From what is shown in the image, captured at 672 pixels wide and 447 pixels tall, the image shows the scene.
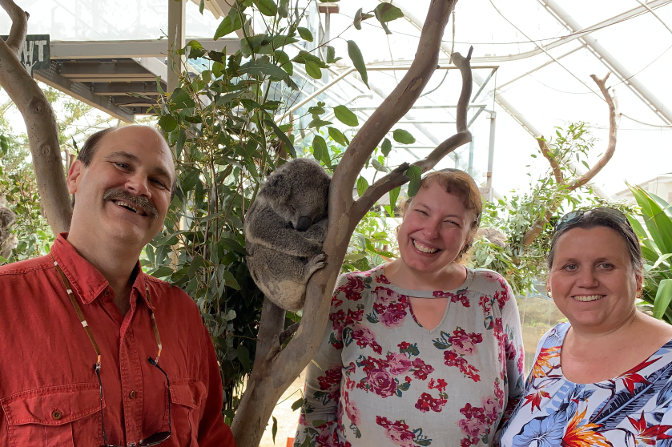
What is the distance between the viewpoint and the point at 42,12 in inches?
93.9

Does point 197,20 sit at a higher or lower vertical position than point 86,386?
higher

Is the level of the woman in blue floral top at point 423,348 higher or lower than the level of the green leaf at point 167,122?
lower

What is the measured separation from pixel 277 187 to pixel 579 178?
12.4 ft

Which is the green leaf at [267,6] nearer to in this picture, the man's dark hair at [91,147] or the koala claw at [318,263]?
the man's dark hair at [91,147]

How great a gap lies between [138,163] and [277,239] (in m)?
0.56

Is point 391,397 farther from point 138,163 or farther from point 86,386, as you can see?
point 138,163

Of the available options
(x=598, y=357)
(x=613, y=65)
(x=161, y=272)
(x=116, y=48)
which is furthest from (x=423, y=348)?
(x=613, y=65)

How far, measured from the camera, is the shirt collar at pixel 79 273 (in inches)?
38.6

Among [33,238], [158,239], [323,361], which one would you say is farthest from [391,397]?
[33,238]

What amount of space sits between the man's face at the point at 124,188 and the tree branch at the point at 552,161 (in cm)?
384

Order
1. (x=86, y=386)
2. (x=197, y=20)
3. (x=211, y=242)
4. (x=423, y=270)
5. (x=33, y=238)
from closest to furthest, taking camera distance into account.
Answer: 1. (x=86, y=386)
2. (x=211, y=242)
3. (x=423, y=270)
4. (x=197, y=20)
5. (x=33, y=238)

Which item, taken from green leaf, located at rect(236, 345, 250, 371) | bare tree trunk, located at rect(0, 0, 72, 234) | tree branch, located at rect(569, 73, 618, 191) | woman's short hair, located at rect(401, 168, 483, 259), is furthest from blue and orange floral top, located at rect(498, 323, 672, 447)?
tree branch, located at rect(569, 73, 618, 191)

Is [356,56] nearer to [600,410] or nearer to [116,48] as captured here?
[600,410]

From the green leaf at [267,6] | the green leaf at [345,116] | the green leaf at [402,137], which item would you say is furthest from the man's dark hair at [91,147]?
the green leaf at [402,137]
